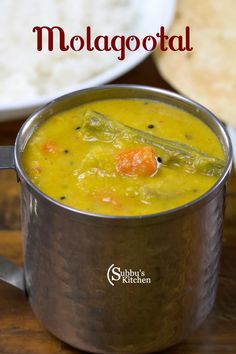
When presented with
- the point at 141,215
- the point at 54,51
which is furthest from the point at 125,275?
the point at 54,51

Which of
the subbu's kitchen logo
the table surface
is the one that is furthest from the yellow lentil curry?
the table surface

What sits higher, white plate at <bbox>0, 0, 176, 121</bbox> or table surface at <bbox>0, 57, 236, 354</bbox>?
white plate at <bbox>0, 0, 176, 121</bbox>

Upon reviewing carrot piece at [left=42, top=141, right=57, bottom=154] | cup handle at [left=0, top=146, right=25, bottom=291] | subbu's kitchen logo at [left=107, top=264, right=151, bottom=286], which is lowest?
cup handle at [left=0, top=146, right=25, bottom=291]

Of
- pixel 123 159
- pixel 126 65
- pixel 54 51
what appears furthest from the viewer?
pixel 54 51

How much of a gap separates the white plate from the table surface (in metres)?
0.26

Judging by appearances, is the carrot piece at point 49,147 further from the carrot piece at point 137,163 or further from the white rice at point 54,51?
the white rice at point 54,51

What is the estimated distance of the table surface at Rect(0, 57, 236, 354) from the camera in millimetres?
1480

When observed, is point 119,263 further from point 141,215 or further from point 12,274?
point 12,274

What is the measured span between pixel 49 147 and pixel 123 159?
0.51 ft

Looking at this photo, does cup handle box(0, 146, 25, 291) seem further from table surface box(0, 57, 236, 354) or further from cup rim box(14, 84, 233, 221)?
cup rim box(14, 84, 233, 221)

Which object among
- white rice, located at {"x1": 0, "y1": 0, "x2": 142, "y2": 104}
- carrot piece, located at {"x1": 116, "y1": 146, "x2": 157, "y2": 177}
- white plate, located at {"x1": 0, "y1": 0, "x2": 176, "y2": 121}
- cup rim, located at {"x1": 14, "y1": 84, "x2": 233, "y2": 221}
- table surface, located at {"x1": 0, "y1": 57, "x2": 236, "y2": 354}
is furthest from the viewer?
white rice, located at {"x1": 0, "y1": 0, "x2": 142, "y2": 104}

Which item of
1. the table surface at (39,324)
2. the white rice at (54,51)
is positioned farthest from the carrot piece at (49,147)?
the white rice at (54,51)

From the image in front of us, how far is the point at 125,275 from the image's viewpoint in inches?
48.8

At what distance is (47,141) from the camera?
54.1 inches
